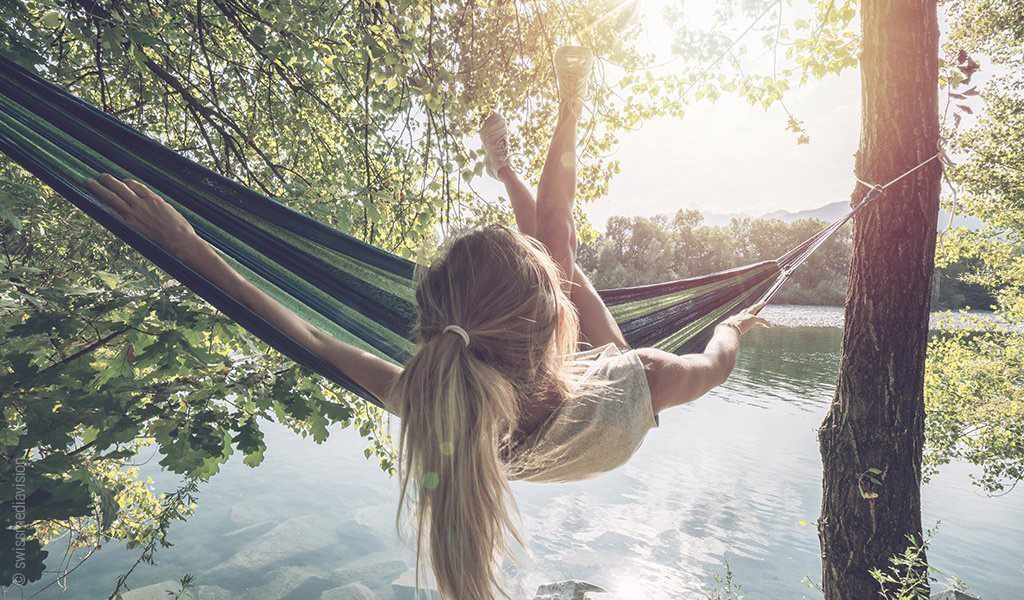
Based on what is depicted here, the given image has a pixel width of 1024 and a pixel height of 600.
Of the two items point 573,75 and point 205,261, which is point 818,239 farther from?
point 205,261

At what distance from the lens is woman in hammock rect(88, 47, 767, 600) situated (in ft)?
3.07

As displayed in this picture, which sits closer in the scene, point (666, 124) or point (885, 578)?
point (885, 578)

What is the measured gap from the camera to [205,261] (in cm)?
110

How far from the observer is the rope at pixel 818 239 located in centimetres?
203

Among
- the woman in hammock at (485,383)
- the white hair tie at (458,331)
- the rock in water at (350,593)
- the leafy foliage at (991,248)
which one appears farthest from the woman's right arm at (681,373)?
the rock in water at (350,593)

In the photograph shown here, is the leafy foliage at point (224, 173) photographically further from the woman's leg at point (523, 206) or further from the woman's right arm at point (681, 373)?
the woman's right arm at point (681, 373)

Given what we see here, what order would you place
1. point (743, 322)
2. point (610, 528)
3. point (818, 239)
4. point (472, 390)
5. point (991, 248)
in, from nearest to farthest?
point (472, 390) < point (743, 322) < point (818, 239) < point (991, 248) < point (610, 528)

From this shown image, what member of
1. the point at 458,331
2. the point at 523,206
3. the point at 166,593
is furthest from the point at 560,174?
the point at 166,593

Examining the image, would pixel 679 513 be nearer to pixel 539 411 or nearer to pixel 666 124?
pixel 666 124

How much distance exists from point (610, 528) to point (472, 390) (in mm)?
7563

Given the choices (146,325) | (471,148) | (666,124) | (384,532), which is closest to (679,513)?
(384,532)

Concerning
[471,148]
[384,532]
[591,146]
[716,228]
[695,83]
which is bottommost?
[384,532]

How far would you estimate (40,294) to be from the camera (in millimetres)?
1165

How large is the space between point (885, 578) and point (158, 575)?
23.0 ft
